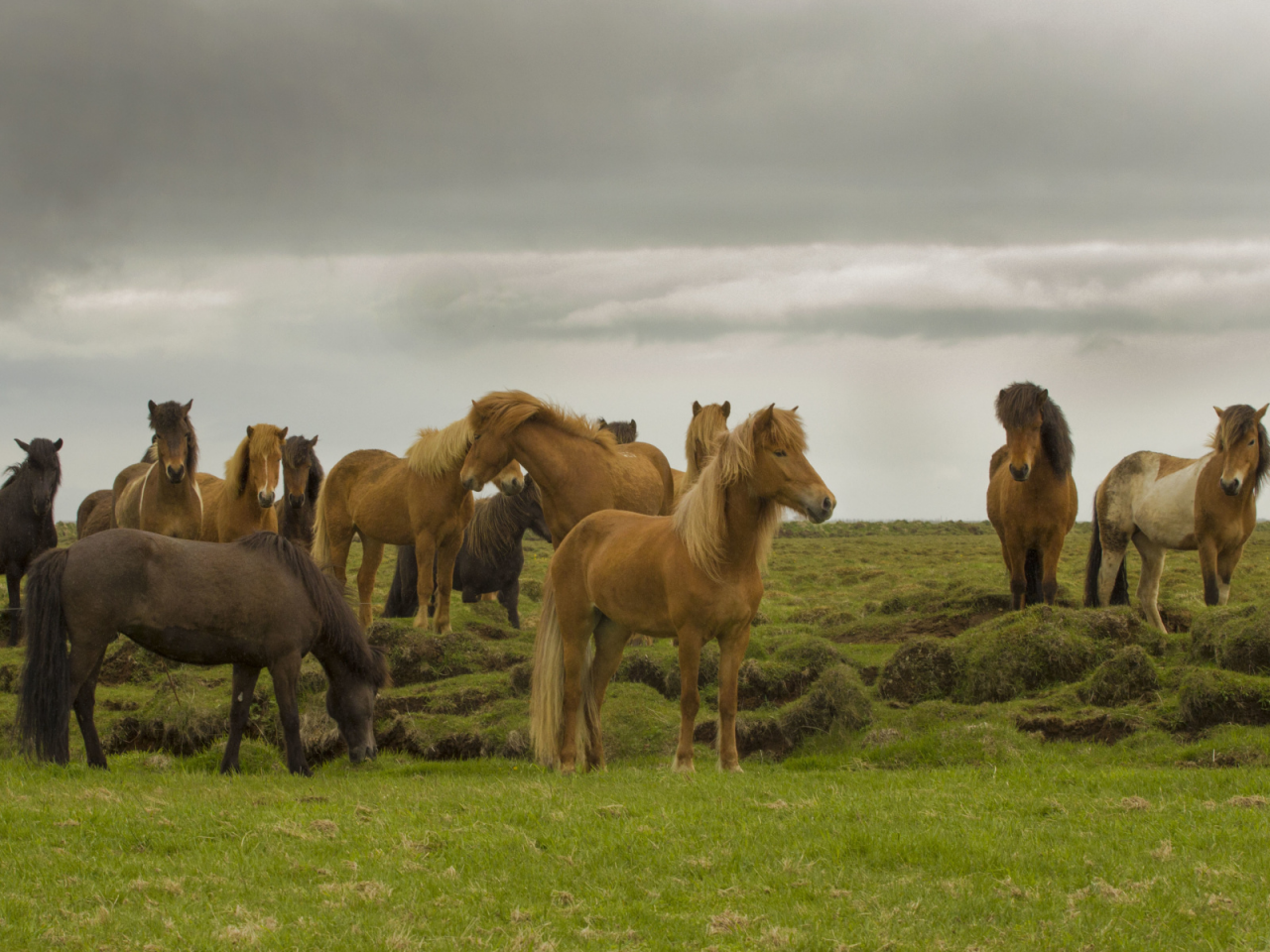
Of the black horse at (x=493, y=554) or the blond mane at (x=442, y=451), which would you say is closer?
the blond mane at (x=442, y=451)

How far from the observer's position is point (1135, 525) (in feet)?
46.0

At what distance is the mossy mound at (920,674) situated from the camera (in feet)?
35.3

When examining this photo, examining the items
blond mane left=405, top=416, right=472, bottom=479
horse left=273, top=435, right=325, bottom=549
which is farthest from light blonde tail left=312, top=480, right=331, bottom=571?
blond mane left=405, top=416, right=472, bottom=479

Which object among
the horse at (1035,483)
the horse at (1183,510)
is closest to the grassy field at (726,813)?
the horse at (1035,483)

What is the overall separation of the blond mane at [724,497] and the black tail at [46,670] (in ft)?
15.6

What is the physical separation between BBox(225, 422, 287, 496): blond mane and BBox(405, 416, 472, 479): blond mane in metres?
1.82

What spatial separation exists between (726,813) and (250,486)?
8.85 metres

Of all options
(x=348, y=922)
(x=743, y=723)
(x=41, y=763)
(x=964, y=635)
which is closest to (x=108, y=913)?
(x=348, y=922)

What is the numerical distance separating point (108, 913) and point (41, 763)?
385cm

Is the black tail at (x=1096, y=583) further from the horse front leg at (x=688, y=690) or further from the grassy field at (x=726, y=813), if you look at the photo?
the horse front leg at (x=688, y=690)

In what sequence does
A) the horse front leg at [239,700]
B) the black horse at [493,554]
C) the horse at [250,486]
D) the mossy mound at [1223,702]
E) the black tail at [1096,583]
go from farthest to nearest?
the black horse at [493,554] < the black tail at [1096,583] < the horse at [250,486] < the mossy mound at [1223,702] < the horse front leg at [239,700]

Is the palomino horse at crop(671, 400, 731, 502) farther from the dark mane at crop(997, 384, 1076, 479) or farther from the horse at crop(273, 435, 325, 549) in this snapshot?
the horse at crop(273, 435, 325, 549)

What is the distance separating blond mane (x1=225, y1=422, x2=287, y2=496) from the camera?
41.5 feet

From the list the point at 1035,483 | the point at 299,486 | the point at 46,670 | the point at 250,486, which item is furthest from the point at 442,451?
the point at 1035,483
